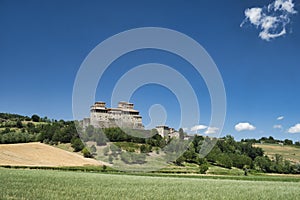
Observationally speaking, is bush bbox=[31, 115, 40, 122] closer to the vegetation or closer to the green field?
the vegetation

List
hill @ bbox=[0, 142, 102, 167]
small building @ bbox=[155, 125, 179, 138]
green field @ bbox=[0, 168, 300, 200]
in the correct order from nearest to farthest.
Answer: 1. green field @ bbox=[0, 168, 300, 200]
2. hill @ bbox=[0, 142, 102, 167]
3. small building @ bbox=[155, 125, 179, 138]

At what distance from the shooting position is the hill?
82.2 metres

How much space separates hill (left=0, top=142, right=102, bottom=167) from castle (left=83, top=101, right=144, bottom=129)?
38.8 m

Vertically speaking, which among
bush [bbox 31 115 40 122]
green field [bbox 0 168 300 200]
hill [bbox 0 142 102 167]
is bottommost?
green field [bbox 0 168 300 200]

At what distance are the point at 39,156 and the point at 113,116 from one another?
58.2 metres

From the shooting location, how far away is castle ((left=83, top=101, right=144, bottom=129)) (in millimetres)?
142375

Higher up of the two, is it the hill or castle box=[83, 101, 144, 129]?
castle box=[83, 101, 144, 129]

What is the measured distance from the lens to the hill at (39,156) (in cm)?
8225

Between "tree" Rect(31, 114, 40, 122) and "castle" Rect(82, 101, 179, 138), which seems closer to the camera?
"castle" Rect(82, 101, 179, 138)

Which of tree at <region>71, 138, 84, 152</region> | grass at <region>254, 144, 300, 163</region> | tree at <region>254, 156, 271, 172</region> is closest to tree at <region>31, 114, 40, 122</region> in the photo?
tree at <region>71, 138, 84, 152</region>

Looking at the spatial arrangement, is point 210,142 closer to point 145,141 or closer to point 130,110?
point 145,141

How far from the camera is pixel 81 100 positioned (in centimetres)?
3678

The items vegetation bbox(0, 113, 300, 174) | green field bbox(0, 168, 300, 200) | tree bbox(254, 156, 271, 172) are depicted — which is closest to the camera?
green field bbox(0, 168, 300, 200)

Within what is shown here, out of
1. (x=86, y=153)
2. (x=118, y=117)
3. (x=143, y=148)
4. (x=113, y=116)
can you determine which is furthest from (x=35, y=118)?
(x=143, y=148)
